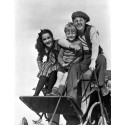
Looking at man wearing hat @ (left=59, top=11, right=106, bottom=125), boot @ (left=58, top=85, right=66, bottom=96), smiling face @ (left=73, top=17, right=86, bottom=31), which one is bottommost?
boot @ (left=58, top=85, right=66, bottom=96)

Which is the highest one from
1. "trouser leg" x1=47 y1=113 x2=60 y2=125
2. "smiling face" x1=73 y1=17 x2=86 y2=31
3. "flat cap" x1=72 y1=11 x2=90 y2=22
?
"flat cap" x1=72 y1=11 x2=90 y2=22

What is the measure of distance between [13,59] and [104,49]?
61 cm

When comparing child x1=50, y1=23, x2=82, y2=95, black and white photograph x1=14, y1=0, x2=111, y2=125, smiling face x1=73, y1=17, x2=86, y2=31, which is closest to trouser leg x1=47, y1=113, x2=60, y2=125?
black and white photograph x1=14, y1=0, x2=111, y2=125

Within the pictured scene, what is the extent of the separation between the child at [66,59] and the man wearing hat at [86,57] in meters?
0.03

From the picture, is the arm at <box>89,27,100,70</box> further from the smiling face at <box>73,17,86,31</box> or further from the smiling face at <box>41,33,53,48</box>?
the smiling face at <box>41,33,53,48</box>

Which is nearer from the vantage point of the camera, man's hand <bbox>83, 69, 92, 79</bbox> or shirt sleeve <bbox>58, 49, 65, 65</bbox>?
man's hand <bbox>83, 69, 92, 79</bbox>

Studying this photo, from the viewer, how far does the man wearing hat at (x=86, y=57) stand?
11.6 ft

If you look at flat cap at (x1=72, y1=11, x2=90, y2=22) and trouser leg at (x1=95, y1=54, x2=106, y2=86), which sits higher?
flat cap at (x1=72, y1=11, x2=90, y2=22)

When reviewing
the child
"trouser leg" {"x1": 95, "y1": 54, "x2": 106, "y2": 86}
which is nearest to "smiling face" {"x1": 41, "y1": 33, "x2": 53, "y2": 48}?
the child

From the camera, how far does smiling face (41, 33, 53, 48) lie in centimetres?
371

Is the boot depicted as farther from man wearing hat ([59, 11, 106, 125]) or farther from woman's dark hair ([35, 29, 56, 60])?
woman's dark hair ([35, 29, 56, 60])

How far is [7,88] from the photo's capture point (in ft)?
12.5

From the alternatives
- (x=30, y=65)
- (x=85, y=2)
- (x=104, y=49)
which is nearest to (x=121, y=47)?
(x=104, y=49)

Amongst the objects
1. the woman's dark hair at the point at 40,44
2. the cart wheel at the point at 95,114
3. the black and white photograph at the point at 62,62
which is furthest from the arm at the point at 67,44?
the cart wheel at the point at 95,114
